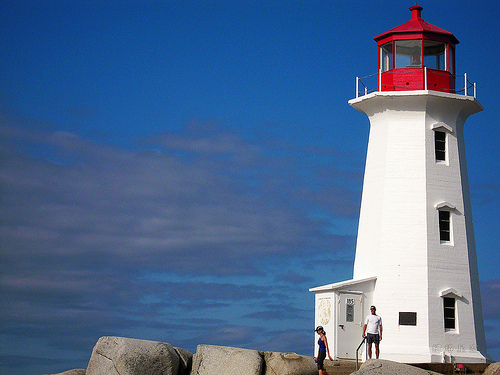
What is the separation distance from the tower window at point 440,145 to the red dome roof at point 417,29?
158 inches

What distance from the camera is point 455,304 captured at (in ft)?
86.9

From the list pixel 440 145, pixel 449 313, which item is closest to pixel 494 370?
pixel 449 313

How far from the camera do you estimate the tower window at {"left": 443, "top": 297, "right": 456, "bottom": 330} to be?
26391 mm

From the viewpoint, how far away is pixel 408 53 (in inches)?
1124

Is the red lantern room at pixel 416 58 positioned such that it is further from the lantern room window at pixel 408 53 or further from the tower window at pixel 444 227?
the tower window at pixel 444 227

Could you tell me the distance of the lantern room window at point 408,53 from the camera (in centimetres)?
2830

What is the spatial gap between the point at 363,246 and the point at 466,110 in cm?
698

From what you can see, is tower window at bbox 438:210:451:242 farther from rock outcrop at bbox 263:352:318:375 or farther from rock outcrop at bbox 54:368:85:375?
rock outcrop at bbox 54:368:85:375

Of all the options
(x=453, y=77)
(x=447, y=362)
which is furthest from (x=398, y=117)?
(x=447, y=362)

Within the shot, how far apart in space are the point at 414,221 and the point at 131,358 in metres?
12.3

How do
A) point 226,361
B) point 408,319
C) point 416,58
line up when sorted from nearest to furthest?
point 226,361 → point 408,319 → point 416,58

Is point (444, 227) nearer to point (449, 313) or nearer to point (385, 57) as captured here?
point (449, 313)

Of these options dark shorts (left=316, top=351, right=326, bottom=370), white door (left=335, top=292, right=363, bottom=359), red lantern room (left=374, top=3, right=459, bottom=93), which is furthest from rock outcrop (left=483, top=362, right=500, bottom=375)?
red lantern room (left=374, top=3, right=459, bottom=93)

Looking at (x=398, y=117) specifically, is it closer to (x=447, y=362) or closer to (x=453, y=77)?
(x=453, y=77)
